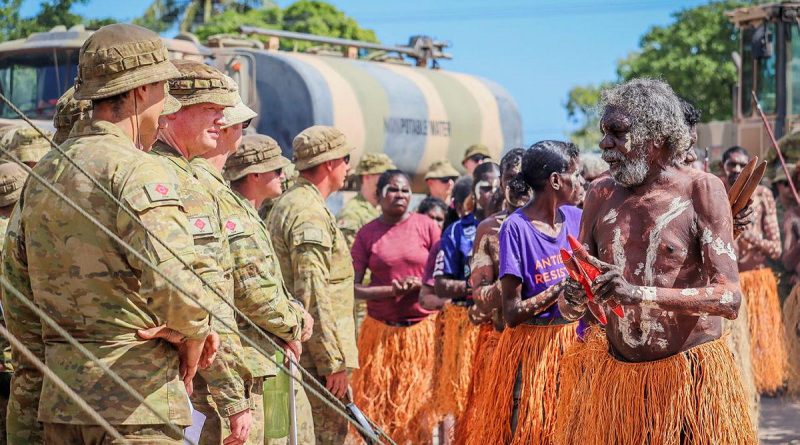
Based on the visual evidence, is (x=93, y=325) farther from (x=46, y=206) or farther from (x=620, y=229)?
(x=620, y=229)

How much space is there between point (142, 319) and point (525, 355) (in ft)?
8.47

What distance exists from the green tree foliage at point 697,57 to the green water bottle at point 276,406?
30.2 metres

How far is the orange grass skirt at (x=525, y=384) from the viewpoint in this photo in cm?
A: 596

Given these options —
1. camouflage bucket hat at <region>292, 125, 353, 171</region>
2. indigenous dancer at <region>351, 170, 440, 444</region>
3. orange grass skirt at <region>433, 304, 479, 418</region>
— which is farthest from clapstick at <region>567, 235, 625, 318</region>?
indigenous dancer at <region>351, 170, 440, 444</region>

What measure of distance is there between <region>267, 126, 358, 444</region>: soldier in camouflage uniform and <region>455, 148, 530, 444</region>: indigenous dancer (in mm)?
650

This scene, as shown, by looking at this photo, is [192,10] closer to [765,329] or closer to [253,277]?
[765,329]

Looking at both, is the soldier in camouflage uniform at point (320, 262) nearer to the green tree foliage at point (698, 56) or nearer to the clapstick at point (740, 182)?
the clapstick at point (740, 182)

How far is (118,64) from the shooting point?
4.00 m

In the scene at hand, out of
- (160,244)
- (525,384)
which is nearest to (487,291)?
(525,384)

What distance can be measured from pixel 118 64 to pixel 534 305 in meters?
2.56

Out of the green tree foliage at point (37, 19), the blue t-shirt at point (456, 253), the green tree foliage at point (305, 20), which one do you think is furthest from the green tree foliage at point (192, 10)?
the blue t-shirt at point (456, 253)

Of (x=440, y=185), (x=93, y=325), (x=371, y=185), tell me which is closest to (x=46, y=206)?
(x=93, y=325)

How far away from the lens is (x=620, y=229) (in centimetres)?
480

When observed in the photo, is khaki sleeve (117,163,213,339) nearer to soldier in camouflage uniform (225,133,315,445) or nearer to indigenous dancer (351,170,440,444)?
soldier in camouflage uniform (225,133,315,445)
